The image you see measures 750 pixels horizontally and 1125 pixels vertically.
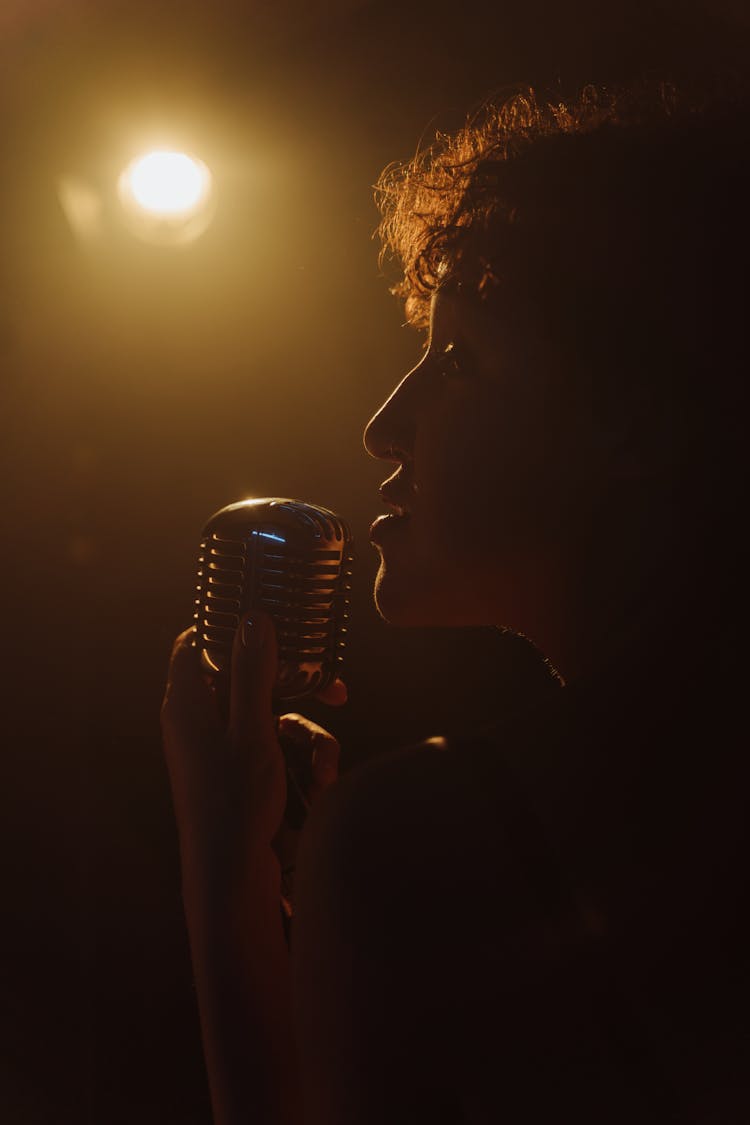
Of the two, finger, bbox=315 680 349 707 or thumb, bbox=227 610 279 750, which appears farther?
finger, bbox=315 680 349 707

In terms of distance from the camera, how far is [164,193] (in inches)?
78.0

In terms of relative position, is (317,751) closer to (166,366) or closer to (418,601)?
(418,601)

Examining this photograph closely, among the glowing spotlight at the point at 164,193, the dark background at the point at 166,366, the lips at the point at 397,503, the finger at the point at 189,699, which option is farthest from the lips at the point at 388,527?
the glowing spotlight at the point at 164,193

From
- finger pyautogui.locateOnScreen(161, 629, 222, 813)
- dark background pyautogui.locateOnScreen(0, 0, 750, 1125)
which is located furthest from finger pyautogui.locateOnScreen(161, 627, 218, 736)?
dark background pyautogui.locateOnScreen(0, 0, 750, 1125)

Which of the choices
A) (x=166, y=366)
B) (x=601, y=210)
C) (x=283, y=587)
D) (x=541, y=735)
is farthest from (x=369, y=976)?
(x=166, y=366)

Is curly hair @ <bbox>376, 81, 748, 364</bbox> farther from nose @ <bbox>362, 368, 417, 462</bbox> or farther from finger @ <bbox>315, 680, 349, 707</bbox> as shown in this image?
finger @ <bbox>315, 680, 349, 707</bbox>

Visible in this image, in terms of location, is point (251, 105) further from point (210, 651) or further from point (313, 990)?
point (313, 990)

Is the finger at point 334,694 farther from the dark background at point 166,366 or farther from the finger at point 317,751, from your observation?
the dark background at point 166,366

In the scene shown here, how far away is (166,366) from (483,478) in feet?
4.67

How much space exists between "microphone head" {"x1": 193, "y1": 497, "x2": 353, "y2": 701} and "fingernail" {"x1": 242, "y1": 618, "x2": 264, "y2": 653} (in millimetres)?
37

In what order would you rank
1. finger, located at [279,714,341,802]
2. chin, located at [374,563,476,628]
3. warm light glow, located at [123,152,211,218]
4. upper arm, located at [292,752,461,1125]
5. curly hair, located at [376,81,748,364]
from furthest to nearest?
warm light glow, located at [123,152,211,218] → finger, located at [279,714,341,802] → chin, located at [374,563,476,628] → curly hair, located at [376,81,748,364] → upper arm, located at [292,752,461,1125]

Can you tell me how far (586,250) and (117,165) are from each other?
1.64 meters

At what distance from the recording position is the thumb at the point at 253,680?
1.06m

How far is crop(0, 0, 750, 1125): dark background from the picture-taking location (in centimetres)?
202
